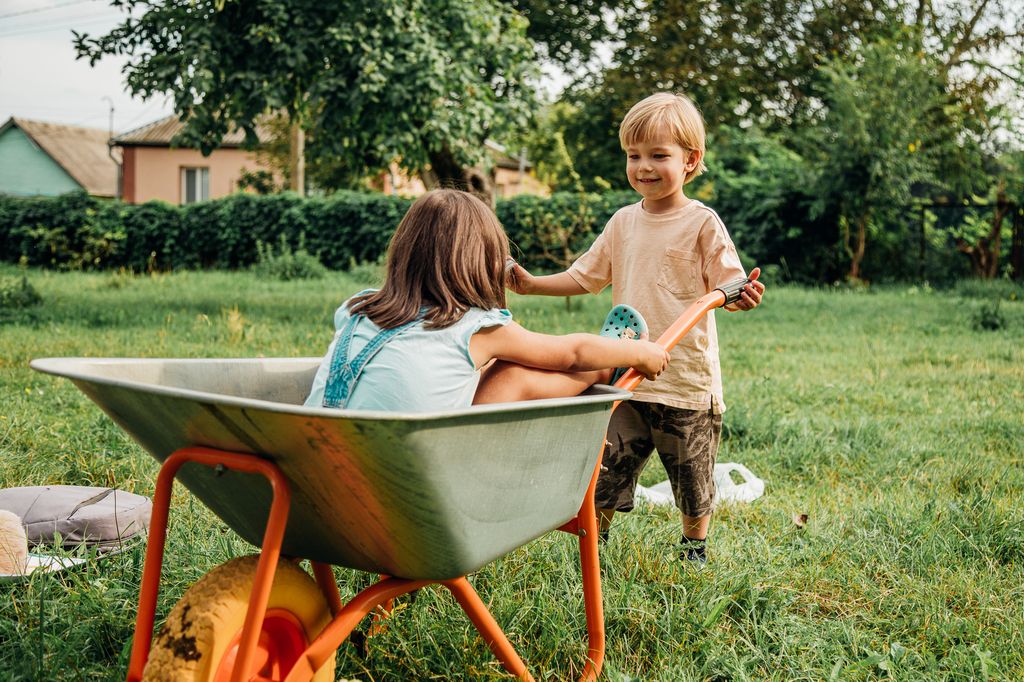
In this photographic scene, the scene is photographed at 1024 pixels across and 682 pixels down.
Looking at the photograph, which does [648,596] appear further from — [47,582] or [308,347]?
[308,347]

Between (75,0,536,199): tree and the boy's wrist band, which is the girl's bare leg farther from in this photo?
(75,0,536,199): tree

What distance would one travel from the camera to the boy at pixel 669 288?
2.51m

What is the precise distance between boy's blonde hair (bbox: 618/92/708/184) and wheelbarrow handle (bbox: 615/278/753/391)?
1.35 ft

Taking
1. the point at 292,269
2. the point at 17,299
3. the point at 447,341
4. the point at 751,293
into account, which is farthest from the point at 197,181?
the point at 447,341

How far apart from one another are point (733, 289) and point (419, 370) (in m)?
0.96

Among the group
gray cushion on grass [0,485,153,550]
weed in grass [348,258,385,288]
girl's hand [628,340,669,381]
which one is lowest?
gray cushion on grass [0,485,153,550]

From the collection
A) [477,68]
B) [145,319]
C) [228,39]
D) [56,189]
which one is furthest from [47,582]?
[56,189]

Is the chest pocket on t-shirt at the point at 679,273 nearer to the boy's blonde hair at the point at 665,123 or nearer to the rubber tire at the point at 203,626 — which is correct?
the boy's blonde hair at the point at 665,123

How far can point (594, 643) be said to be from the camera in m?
2.06

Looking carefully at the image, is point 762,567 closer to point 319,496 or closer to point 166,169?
point 319,496

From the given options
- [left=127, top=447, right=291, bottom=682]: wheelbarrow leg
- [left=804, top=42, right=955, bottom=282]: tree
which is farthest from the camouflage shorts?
[left=804, top=42, right=955, bottom=282]: tree

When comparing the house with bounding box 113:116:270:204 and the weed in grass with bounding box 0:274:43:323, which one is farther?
the house with bounding box 113:116:270:204

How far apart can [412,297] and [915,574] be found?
189 centimetres

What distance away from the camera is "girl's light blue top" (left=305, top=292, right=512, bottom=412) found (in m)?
1.71
